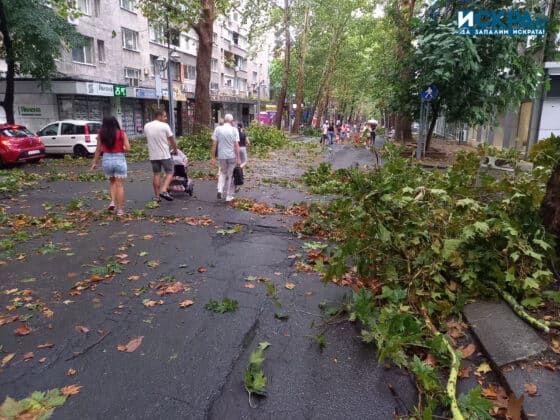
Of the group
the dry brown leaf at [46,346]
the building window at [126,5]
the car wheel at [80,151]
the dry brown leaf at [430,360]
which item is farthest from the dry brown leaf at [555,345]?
the building window at [126,5]

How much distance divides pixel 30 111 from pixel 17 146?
46.2ft

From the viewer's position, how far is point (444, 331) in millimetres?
3766

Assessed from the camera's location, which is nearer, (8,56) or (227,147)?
(227,147)

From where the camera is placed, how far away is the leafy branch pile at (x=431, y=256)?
364 cm

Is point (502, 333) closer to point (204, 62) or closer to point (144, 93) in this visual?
point (204, 62)

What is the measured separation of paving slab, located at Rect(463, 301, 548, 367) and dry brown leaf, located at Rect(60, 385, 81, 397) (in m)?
2.96

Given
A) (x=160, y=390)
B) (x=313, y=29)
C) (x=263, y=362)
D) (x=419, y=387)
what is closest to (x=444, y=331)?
(x=419, y=387)

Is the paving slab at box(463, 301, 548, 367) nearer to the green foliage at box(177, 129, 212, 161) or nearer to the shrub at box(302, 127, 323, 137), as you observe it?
the green foliage at box(177, 129, 212, 161)

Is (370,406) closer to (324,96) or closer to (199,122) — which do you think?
(199,122)

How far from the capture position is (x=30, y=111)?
2725 centimetres

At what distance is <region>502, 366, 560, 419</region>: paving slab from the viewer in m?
2.64

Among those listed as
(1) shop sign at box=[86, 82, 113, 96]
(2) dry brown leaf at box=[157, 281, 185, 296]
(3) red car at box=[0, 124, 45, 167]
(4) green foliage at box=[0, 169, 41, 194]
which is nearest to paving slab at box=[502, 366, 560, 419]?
(2) dry brown leaf at box=[157, 281, 185, 296]

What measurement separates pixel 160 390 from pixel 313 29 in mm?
44019

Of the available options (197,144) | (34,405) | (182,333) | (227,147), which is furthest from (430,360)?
(197,144)
